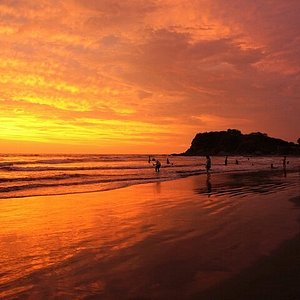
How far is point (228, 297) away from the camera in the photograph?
522 centimetres

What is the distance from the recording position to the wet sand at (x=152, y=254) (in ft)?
18.4

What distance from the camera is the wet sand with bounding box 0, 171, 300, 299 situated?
5.60m

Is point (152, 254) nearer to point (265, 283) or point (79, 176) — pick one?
point (265, 283)

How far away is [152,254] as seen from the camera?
7617mm

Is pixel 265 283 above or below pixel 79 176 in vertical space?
above

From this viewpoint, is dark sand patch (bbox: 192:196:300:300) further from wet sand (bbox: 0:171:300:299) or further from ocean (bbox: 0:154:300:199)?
ocean (bbox: 0:154:300:199)

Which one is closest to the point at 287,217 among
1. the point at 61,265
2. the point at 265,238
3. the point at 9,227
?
the point at 265,238

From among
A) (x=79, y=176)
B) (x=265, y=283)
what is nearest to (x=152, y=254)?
(x=265, y=283)

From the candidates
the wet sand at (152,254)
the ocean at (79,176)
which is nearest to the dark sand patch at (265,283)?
the wet sand at (152,254)

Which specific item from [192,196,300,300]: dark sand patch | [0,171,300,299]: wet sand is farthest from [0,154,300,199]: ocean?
[192,196,300,300]: dark sand patch

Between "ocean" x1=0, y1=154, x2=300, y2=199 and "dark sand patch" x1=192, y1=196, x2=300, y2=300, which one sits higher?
"dark sand patch" x1=192, y1=196, x2=300, y2=300

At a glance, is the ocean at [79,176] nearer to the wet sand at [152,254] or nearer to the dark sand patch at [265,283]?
the wet sand at [152,254]

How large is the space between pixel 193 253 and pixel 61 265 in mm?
2657

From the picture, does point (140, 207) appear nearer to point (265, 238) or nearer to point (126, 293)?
point (265, 238)
